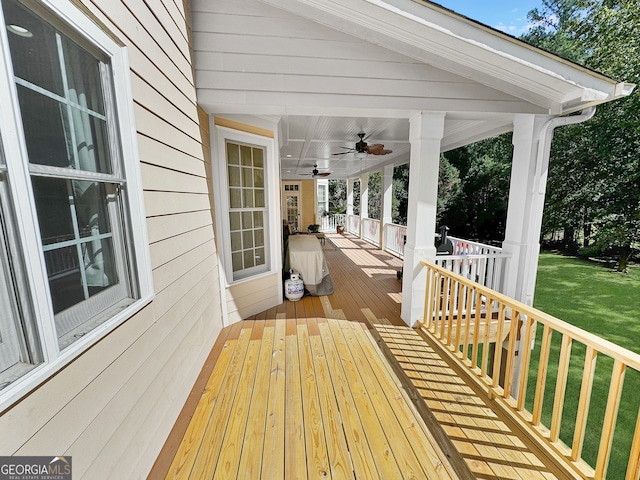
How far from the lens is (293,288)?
4.15 m

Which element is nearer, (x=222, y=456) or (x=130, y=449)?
(x=130, y=449)

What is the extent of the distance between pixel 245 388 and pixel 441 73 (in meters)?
3.64

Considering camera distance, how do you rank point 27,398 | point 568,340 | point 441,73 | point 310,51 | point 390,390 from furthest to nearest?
point 441,73, point 310,51, point 390,390, point 568,340, point 27,398

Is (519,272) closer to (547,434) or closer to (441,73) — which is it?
(547,434)

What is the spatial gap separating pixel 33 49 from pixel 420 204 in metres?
3.13

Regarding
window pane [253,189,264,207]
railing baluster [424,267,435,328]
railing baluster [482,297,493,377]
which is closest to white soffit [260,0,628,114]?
window pane [253,189,264,207]

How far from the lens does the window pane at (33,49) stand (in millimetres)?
880

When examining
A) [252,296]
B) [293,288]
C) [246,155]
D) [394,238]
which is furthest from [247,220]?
[394,238]

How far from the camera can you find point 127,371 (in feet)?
4.54

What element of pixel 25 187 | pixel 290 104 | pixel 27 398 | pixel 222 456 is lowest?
pixel 222 456

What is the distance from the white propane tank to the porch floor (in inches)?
34.7

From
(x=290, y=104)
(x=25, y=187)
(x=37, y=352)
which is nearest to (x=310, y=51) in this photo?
(x=290, y=104)
